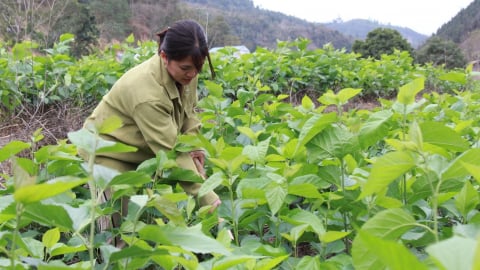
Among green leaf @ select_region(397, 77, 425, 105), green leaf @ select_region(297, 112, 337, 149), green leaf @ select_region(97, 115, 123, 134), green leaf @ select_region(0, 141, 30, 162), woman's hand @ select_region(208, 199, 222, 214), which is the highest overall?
green leaf @ select_region(397, 77, 425, 105)

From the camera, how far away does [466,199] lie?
3.73 feet

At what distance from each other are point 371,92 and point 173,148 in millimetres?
5093

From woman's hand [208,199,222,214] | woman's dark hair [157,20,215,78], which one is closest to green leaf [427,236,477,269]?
woman's hand [208,199,222,214]

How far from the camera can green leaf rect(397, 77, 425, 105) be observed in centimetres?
123

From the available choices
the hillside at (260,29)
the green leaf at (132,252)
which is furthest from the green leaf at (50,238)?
the hillside at (260,29)

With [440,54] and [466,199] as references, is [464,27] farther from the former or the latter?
[466,199]

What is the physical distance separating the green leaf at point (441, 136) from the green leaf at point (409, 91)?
0.47 feet

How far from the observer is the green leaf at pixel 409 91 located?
123 cm

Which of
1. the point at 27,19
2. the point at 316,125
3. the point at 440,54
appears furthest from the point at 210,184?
the point at 440,54

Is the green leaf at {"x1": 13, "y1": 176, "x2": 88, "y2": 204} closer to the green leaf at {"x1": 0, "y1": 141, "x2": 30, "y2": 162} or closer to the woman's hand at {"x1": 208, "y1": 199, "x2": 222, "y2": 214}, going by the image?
the green leaf at {"x1": 0, "y1": 141, "x2": 30, "y2": 162}

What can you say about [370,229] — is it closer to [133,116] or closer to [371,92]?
[133,116]

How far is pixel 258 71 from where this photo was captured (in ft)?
16.3

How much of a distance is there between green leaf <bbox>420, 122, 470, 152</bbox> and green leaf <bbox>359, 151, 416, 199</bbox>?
0.31 metres

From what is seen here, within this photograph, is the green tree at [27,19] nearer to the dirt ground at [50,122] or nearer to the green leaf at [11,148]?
the dirt ground at [50,122]
